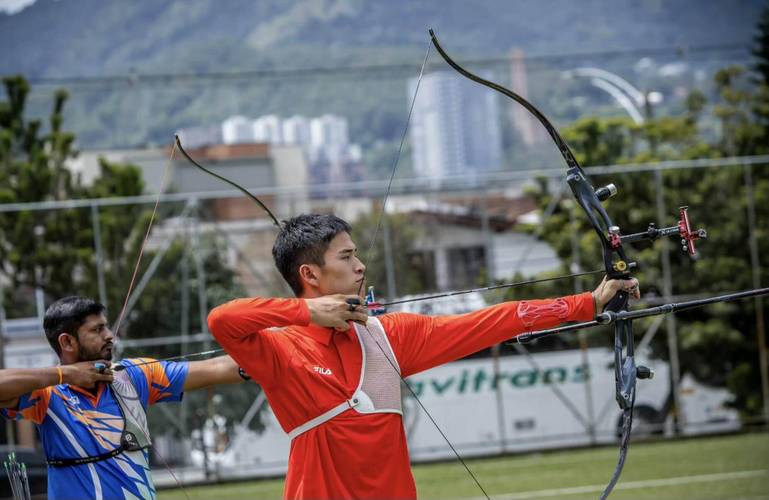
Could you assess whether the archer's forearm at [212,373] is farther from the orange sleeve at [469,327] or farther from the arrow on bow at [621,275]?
the arrow on bow at [621,275]

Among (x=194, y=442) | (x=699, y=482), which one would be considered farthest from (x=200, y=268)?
(x=699, y=482)

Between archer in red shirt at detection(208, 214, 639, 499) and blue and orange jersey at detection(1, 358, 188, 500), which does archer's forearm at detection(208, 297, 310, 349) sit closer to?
archer in red shirt at detection(208, 214, 639, 499)

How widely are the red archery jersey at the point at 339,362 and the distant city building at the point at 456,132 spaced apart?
6615 cm

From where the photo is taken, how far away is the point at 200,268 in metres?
12.9

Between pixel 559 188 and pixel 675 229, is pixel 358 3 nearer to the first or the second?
A: pixel 559 188

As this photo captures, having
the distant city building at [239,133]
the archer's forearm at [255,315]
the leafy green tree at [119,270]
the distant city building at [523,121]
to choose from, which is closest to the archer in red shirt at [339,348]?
the archer's forearm at [255,315]

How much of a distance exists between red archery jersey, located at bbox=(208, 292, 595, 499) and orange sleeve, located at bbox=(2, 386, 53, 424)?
934 millimetres

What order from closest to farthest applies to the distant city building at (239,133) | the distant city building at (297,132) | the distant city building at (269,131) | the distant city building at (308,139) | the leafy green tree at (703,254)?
the leafy green tree at (703,254) < the distant city building at (239,133) < the distant city building at (308,139) < the distant city building at (269,131) < the distant city building at (297,132)

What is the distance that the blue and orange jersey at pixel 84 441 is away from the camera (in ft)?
12.8

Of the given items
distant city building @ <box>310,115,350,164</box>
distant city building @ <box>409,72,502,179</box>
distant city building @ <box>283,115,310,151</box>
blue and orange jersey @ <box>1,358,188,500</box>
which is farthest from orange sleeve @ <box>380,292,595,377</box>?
distant city building @ <box>409,72,502,179</box>

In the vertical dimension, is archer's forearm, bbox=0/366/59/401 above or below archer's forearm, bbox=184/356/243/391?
above

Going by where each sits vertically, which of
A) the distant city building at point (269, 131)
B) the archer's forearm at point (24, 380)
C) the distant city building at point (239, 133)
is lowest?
the archer's forearm at point (24, 380)

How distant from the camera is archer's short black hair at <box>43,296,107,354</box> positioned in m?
4.07

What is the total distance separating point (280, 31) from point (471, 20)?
26371 millimetres
